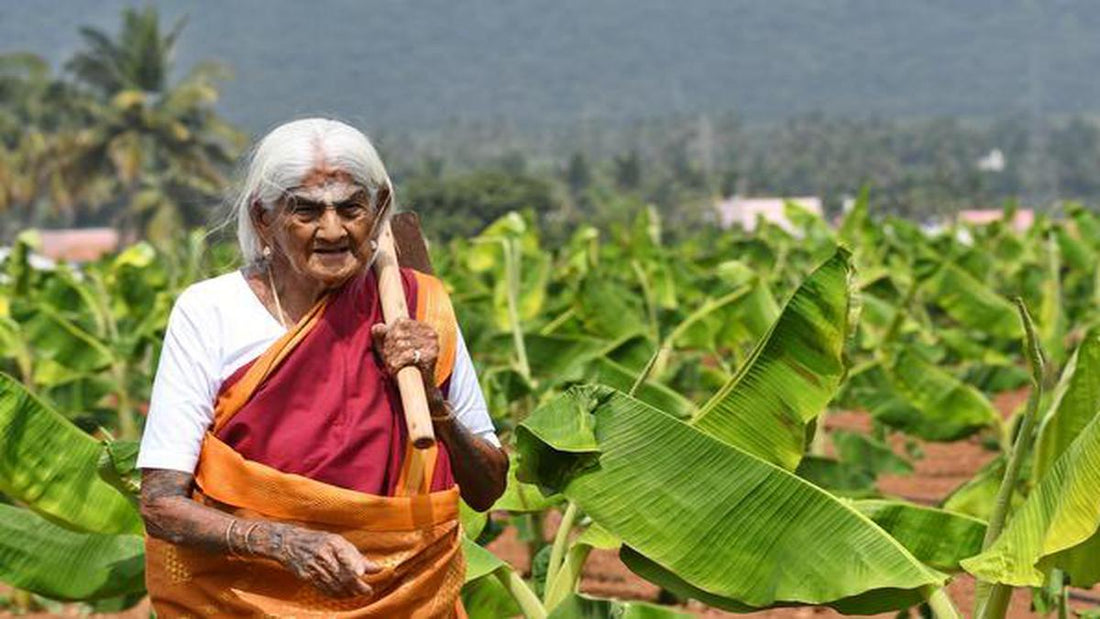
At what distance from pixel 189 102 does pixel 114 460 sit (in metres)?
59.9

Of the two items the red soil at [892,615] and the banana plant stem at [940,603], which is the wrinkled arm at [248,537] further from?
the red soil at [892,615]

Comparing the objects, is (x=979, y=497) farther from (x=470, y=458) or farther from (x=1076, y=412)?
(x=470, y=458)

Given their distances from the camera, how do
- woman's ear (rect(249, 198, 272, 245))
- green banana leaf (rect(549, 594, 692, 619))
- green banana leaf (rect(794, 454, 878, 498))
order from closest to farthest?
woman's ear (rect(249, 198, 272, 245))
green banana leaf (rect(549, 594, 692, 619))
green banana leaf (rect(794, 454, 878, 498))

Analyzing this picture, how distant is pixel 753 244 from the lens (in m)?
15.7

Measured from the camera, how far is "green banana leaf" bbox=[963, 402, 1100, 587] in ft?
11.9

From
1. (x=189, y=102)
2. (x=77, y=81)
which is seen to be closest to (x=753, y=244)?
(x=189, y=102)

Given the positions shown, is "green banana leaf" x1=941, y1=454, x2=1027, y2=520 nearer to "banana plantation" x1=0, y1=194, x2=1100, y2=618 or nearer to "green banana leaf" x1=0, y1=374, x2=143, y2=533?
"banana plantation" x1=0, y1=194, x2=1100, y2=618

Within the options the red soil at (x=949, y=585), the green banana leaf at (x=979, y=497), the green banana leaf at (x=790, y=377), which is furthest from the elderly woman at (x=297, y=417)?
the red soil at (x=949, y=585)

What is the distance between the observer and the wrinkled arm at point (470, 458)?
128 inches

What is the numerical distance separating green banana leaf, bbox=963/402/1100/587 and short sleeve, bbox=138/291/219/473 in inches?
58.0

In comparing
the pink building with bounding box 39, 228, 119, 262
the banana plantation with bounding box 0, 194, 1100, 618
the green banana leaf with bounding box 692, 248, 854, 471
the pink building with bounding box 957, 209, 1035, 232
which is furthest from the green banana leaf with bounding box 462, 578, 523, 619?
the pink building with bounding box 39, 228, 119, 262

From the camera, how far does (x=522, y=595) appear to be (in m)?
4.29

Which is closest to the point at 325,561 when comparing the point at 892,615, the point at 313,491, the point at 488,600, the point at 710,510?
the point at 313,491

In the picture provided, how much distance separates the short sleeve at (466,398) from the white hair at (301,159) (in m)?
0.31
